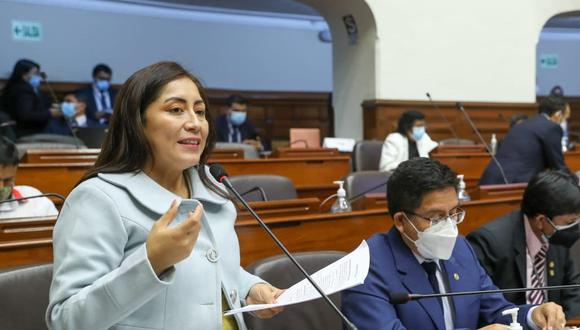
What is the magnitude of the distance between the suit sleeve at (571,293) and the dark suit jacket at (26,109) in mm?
5038

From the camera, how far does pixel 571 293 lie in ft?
7.12

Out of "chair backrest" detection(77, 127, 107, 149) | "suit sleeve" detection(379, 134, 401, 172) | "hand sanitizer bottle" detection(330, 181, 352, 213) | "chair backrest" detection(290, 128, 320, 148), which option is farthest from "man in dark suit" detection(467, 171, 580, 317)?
"chair backrest" detection(77, 127, 107, 149)

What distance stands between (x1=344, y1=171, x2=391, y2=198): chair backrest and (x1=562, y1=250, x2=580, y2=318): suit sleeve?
47.9 inches

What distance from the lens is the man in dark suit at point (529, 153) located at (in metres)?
4.32

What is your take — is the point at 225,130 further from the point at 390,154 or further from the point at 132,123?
the point at 132,123

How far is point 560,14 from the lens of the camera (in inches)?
302

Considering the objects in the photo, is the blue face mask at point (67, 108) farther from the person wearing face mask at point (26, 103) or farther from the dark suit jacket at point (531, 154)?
the dark suit jacket at point (531, 154)

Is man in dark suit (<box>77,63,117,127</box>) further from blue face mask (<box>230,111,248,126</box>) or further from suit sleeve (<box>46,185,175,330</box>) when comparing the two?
suit sleeve (<box>46,185,175,330</box>)

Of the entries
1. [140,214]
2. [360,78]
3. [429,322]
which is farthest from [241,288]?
[360,78]

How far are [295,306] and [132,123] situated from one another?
75 centimetres

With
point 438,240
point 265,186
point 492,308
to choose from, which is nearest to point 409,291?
point 438,240

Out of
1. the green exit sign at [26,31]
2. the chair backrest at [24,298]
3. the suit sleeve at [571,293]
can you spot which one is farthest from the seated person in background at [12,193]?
the green exit sign at [26,31]

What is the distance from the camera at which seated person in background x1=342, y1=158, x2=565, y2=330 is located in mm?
1565

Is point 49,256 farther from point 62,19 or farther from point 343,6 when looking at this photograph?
point 62,19
